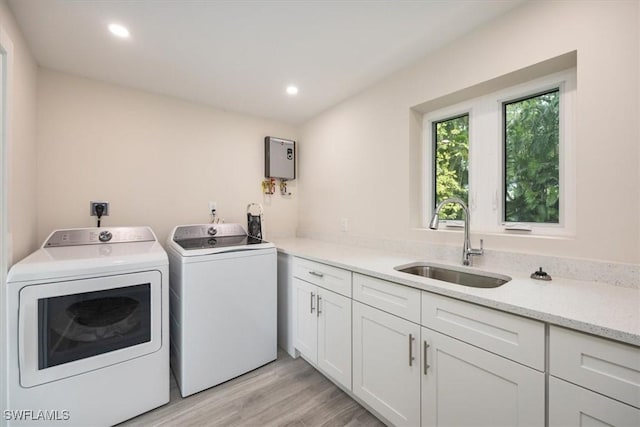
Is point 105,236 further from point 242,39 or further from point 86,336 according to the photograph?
point 242,39

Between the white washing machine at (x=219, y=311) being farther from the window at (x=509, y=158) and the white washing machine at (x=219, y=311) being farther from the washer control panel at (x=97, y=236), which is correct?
the window at (x=509, y=158)

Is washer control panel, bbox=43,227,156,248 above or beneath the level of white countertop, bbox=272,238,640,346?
above

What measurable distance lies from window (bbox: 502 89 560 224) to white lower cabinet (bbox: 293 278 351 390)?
1.18 meters

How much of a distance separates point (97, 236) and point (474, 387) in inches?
96.8

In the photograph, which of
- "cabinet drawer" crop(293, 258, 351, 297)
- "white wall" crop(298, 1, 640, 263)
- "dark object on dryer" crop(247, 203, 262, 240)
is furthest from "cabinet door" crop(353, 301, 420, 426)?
"dark object on dryer" crop(247, 203, 262, 240)

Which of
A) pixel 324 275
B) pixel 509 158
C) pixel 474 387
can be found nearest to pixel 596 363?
pixel 474 387

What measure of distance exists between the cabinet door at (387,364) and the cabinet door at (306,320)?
15.7 inches

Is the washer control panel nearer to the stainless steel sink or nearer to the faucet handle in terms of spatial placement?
the stainless steel sink

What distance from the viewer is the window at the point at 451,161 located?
1.81 meters

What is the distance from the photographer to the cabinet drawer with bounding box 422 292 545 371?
899 mm

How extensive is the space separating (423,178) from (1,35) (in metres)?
2.46

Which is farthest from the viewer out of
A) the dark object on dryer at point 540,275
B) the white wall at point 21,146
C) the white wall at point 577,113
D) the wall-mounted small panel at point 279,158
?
the wall-mounted small panel at point 279,158

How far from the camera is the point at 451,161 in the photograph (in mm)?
1889

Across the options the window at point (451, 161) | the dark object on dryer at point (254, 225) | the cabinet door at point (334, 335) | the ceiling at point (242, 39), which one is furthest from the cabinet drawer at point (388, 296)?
the ceiling at point (242, 39)
